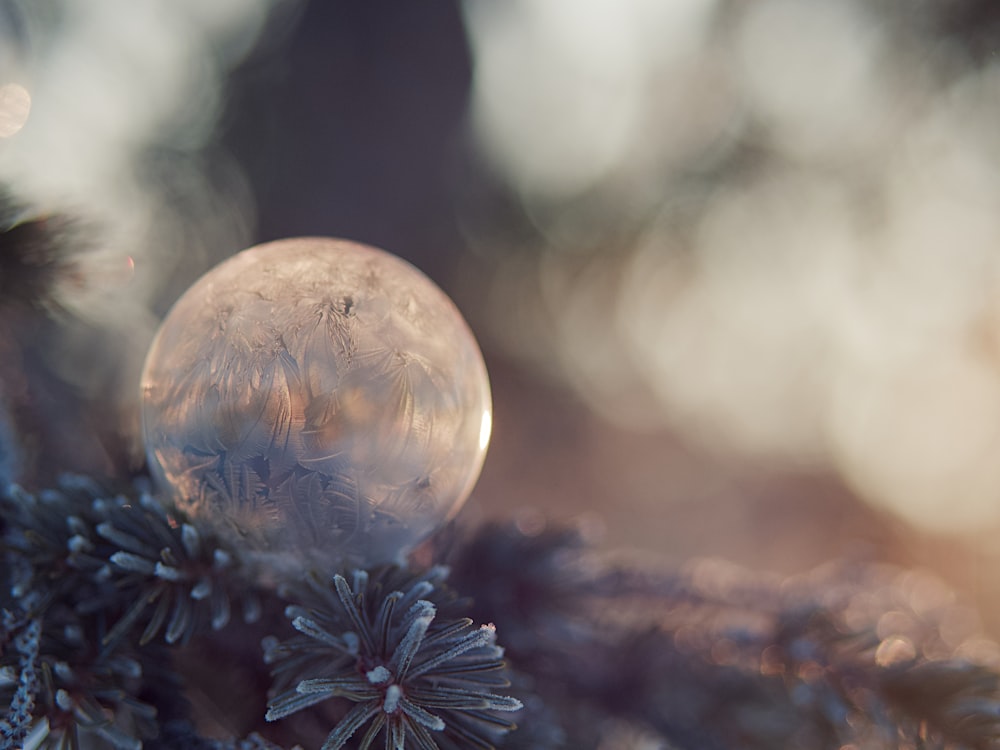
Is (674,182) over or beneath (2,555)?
over

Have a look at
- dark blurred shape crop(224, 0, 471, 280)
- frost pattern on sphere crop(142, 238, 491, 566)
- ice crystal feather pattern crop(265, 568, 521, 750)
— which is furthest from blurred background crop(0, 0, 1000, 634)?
ice crystal feather pattern crop(265, 568, 521, 750)

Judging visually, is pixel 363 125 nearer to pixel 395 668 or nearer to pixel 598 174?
pixel 598 174

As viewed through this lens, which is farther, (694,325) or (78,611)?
(694,325)

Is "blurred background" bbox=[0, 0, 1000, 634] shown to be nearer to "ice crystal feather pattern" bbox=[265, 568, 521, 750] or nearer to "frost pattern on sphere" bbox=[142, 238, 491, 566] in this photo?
"frost pattern on sphere" bbox=[142, 238, 491, 566]

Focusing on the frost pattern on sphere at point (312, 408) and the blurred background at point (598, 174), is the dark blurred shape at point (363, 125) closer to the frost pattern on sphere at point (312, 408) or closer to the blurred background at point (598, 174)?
the blurred background at point (598, 174)

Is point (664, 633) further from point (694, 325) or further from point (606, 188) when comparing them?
point (694, 325)

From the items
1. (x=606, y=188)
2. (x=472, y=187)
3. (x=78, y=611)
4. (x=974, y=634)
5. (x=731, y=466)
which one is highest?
(x=731, y=466)

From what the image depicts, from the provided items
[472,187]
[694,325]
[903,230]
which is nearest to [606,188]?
[472,187]
